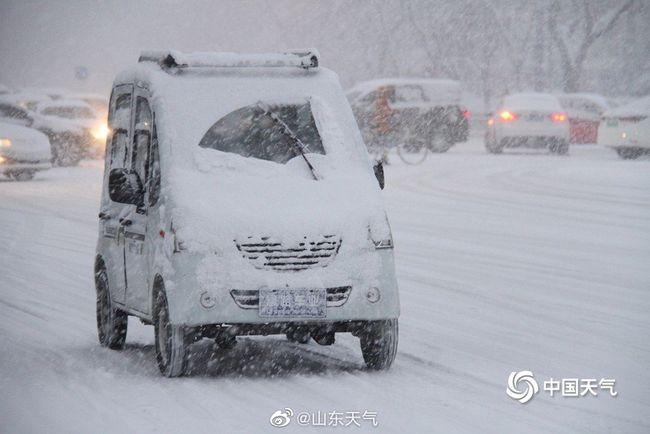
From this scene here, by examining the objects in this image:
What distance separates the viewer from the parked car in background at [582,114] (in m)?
42.5

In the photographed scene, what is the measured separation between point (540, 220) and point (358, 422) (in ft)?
41.4

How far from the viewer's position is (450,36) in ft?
237

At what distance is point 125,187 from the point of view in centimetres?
875

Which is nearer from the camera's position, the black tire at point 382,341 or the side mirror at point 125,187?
the black tire at point 382,341

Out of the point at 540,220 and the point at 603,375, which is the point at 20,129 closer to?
the point at 540,220

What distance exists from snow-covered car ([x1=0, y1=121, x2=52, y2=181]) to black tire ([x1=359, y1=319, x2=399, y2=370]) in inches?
804

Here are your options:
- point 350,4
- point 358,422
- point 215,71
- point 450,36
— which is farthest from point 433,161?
point 350,4

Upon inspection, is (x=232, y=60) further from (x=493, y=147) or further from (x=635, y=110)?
(x=493, y=147)

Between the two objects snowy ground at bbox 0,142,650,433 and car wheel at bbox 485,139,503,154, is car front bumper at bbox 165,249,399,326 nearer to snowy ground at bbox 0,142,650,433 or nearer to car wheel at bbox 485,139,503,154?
snowy ground at bbox 0,142,650,433

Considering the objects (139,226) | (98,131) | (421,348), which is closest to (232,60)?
(139,226)

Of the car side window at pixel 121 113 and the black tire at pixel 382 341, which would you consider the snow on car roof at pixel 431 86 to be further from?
the black tire at pixel 382 341

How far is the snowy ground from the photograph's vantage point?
7.23m

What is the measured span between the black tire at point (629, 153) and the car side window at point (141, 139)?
2462 cm

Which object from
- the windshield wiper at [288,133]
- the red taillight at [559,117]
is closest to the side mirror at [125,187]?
the windshield wiper at [288,133]
